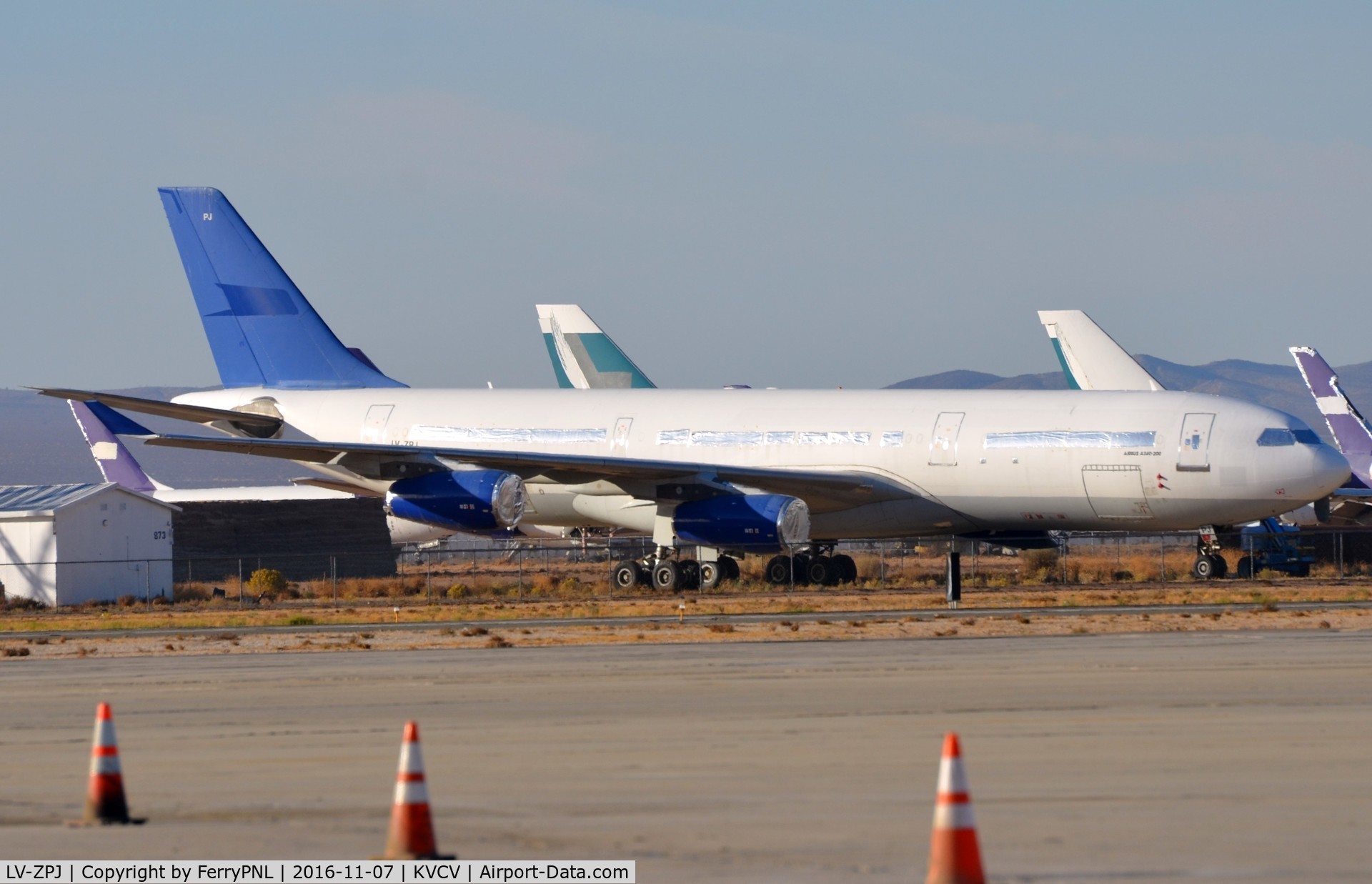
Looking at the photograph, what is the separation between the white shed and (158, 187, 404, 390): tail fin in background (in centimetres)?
488

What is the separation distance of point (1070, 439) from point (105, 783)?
28212 millimetres

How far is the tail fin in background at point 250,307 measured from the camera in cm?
4738

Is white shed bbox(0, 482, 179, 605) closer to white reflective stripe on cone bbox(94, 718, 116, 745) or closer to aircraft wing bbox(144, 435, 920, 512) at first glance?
A: aircraft wing bbox(144, 435, 920, 512)

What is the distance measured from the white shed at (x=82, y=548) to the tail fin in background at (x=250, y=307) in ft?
16.0

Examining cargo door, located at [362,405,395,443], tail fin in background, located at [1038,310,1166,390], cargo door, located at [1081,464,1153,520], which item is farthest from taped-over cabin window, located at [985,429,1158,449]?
tail fin in background, located at [1038,310,1166,390]

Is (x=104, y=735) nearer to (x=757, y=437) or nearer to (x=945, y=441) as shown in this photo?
(x=945, y=441)

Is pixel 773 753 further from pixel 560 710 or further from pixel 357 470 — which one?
pixel 357 470

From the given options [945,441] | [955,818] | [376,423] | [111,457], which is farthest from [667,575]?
[955,818]

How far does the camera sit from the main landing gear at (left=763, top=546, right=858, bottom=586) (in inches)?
1657

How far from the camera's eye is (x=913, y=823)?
415 inches

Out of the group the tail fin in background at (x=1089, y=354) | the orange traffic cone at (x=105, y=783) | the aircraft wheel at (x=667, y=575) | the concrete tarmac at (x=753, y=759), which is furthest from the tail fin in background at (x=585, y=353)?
the orange traffic cone at (x=105, y=783)

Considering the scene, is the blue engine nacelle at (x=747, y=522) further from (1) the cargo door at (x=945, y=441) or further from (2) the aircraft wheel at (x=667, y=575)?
(1) the cargo door at (x=945, y=441)

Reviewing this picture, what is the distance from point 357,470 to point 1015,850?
3219 cm

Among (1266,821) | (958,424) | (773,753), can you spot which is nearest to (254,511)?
(958,424)
